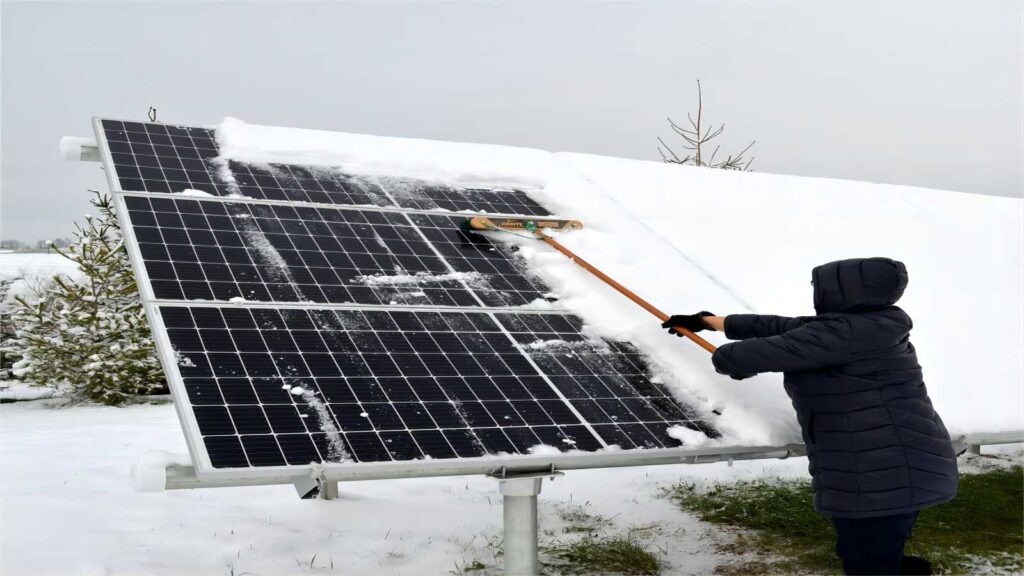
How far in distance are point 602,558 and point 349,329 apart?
2.54 meters

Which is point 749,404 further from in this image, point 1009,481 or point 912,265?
point 1009,481

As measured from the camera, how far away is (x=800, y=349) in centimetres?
423

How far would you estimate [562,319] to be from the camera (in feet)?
18.5

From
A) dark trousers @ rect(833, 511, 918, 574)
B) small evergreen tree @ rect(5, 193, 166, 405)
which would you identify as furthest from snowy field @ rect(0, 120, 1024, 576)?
small evergreen tree @ rect(5, 193, 166, 405)

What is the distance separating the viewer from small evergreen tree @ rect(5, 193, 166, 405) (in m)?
12.5

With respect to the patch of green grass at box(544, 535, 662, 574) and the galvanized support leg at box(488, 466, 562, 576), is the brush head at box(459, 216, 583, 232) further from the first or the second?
the galvanized support leg at box(488, 466, 562, 576)

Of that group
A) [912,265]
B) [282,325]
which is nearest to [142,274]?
[282,325]

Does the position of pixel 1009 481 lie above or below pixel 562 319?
below

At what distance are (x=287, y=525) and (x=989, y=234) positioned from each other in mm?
6735

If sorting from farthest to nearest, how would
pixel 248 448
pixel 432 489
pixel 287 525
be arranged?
pixel 432 489, pixel 287 525, pixel 248 448

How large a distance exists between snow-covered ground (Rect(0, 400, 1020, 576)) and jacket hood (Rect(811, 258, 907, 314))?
2.52 m

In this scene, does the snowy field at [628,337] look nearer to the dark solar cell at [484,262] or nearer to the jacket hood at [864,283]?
the dark solar cell at [484,262]

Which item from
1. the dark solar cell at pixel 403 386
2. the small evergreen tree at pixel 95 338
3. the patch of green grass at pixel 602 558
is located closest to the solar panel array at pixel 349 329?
the dark solar cell at pixel 403 386

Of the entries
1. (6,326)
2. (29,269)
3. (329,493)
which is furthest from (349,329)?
(29,269)
